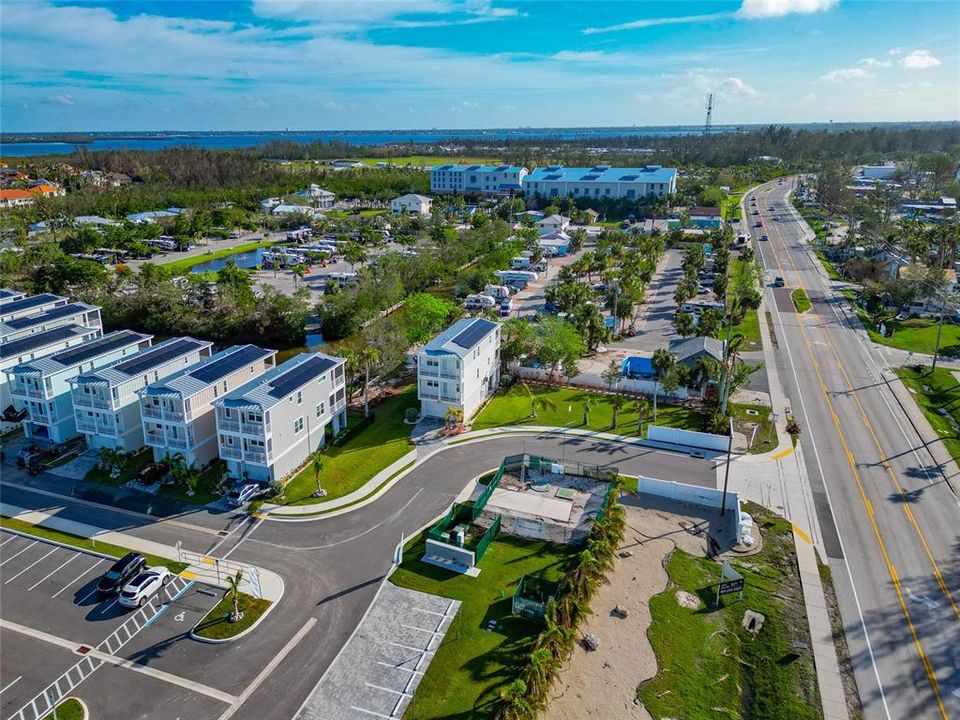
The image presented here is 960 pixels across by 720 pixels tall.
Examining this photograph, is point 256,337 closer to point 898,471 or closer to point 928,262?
point 898,471

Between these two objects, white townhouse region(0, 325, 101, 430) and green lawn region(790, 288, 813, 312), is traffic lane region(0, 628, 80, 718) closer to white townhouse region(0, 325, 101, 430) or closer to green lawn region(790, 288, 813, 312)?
white townhouse region(0, 325, 101, 430)

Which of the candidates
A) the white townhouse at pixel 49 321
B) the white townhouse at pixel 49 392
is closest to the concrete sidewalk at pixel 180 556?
the white townhouse at pixel 49 392

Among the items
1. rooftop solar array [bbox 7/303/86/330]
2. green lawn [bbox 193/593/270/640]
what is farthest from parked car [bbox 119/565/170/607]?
rooftop solar array [bbox 7/303/86/330]

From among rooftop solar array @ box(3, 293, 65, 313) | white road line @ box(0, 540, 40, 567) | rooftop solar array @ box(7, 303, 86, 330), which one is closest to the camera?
white road line @ box(0, 540, 40, 567)

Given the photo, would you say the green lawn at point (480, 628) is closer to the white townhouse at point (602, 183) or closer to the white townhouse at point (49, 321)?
the white townhouse at point (49, 321)

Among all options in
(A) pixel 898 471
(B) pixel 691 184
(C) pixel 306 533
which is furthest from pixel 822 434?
(B) pixel 691 184

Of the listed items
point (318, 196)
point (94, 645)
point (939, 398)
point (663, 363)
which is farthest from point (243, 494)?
point (318, 196)

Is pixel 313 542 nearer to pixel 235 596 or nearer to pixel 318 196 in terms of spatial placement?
pixel 235 596
